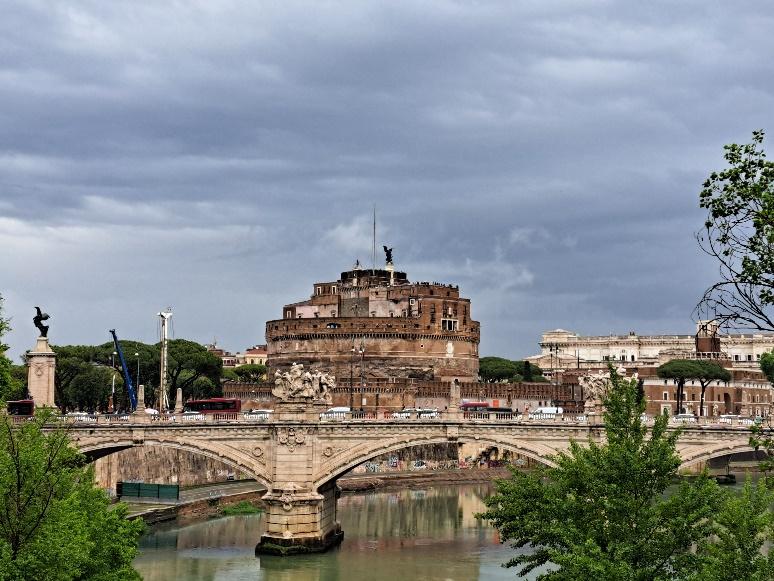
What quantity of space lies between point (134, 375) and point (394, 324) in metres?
28.3

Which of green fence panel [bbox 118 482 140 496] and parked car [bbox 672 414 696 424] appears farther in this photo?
green fence panel [bbox 118 482 140 496]

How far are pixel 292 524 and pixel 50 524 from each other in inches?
1296

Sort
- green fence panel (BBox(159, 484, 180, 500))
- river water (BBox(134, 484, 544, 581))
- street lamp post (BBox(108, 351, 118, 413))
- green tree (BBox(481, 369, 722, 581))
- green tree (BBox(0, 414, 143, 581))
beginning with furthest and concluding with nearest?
street lamp post (BBox(108, 351, 118, 413)) → green fence panel (BBox(159, 484, 180, 500)) → river water (BBox(134, 484, 544, 581)) → green tree (BBox(481, 369, 722, 581)) → green tree (BBox(0, 414, 143, 581))

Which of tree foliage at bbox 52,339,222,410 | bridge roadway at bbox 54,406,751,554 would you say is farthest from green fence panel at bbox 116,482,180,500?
tree foliage at bbox 52,339,222,410

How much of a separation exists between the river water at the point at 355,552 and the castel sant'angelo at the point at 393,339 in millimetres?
42920

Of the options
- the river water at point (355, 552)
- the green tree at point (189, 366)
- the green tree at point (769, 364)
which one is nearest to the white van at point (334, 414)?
the river water at point (355, 552)

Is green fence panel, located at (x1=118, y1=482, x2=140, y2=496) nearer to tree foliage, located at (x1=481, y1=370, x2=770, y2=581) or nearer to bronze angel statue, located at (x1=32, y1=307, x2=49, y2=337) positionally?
bronze angel statue, located at (x1=32, y1=307, x2=49, y2=337)

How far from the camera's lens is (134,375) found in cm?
12356

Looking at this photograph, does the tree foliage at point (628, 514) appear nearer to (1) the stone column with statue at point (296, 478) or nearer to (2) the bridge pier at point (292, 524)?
(2) the bridge pier at point (292, 524)

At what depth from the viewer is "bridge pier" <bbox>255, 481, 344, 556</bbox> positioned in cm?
6481

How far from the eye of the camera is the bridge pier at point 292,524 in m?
64.8

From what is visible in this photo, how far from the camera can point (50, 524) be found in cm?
3303

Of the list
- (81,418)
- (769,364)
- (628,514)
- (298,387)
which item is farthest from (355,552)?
(769,364)

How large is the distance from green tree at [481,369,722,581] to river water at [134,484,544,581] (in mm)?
23516
